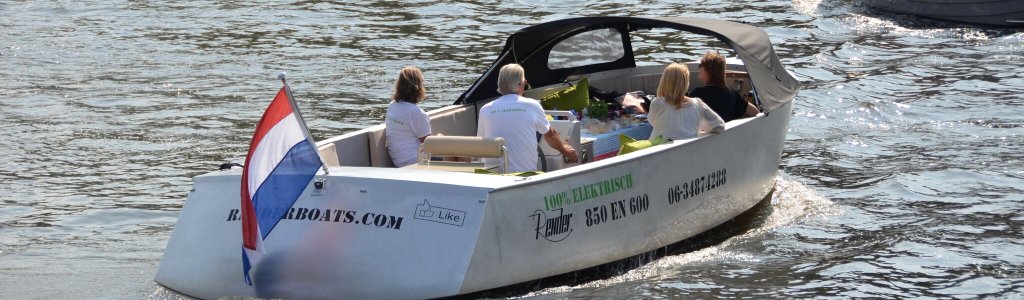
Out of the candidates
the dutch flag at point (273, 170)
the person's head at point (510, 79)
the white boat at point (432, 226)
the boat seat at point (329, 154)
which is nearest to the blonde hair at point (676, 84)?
the white boat at point (432, 226)

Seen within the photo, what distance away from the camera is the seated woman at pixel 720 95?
10609 millimetres

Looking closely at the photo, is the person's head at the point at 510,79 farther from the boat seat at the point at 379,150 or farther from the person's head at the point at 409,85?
the boat seat at the point at 379,150

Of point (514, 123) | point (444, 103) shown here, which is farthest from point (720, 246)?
point (444, 103)

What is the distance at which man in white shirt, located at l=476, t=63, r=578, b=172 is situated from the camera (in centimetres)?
914

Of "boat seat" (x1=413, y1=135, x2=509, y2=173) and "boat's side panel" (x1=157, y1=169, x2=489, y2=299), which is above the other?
"boat seat" (x1=413, y1=135, x2=509, y2=173)

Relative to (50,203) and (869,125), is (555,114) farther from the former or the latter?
(869,125)

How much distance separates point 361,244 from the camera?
7.85 metres

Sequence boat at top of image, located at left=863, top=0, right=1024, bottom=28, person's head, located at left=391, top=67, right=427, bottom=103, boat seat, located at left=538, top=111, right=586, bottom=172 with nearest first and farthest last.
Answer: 1. person's head, located at left=391, top=67, right=427, bottom=103
2. boat seat, located at left=538, top=111, right=586, bottom=172
3. boat at top of image, located at left=863, top=0, right=1024, bottom=28

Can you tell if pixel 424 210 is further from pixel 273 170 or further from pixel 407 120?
pixel 407 120

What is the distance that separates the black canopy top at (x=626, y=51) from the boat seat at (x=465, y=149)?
2159 millimetres

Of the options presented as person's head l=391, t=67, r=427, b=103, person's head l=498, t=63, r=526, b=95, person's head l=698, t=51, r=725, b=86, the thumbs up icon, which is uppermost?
person's head l=498, t=63, r=526, b=95

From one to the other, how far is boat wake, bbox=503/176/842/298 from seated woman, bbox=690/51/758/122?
851 millimetres

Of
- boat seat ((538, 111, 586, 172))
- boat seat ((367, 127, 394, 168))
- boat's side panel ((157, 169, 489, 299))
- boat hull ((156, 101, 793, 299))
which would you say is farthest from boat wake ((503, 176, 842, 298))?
boat seat ((367, 127, 394, 168))

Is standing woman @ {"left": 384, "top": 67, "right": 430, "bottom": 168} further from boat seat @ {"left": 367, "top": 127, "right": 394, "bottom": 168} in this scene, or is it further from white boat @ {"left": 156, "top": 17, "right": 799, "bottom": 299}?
white boat @ {"left": 156, "top": 17, "right": 799, "bottom": 299}
